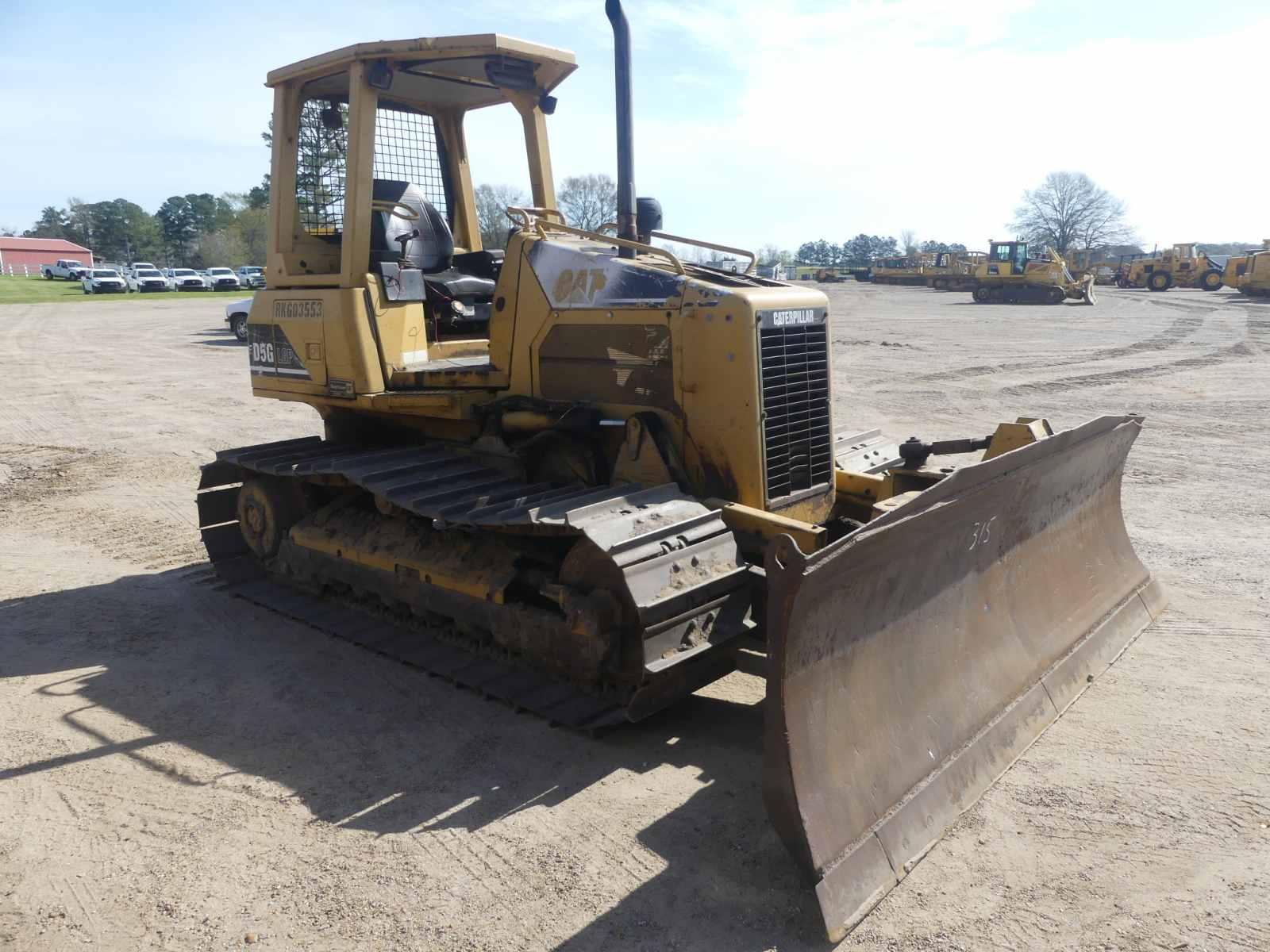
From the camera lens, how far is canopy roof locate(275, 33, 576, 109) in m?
5.55

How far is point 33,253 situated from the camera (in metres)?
91.9

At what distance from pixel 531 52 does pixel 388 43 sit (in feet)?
2.65

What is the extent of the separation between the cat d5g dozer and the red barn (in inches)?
3715

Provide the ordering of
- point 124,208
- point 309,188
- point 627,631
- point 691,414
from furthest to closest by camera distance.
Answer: point 124,208, point 309,188, point 691,414, point 627,631

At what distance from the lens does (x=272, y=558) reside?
267 inches

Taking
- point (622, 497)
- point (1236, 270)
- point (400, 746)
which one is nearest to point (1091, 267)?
point (1236, 270)

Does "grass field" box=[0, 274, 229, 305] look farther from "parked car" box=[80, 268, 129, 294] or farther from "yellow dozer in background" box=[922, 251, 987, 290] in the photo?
"yellow dozer in background" box=[922, 251, 987, 290]

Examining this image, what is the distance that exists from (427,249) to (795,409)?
2.85m

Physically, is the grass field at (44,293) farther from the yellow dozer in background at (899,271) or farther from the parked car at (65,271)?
the yellow dozer in background at (899,271)

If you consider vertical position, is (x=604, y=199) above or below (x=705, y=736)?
above

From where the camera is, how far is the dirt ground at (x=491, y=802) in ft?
11.0

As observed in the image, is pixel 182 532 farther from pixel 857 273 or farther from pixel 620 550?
pixel 857 273

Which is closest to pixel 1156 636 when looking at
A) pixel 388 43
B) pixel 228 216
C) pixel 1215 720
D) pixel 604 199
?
pixel 1215 720

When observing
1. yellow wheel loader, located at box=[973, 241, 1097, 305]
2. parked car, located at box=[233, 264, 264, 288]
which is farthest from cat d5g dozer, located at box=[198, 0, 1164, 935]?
parked car, located at box=[233, 264, 264, 288]
